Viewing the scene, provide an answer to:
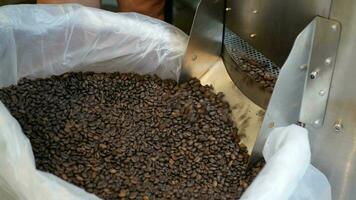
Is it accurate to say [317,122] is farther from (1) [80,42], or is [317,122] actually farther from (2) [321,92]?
(1) [80,42]

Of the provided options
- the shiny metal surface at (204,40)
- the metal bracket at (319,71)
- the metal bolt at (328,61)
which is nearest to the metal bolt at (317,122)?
the metal bracket at (319,71)

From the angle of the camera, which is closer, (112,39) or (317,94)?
(317,94)

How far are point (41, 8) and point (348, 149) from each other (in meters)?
0.64

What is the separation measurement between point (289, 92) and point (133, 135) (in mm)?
289

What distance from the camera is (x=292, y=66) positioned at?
840mm

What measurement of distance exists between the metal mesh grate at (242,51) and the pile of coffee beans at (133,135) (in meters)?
0.09

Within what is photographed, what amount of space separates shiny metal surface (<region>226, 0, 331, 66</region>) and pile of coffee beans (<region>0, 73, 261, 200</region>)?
0.47 ft

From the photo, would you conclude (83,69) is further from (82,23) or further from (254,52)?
(254,52)

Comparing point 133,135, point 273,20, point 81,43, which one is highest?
point 273,20

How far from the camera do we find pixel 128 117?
100 centimetres

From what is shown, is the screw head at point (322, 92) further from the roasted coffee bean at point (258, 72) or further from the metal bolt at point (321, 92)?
the roasted coffee bean at point (258, 72)

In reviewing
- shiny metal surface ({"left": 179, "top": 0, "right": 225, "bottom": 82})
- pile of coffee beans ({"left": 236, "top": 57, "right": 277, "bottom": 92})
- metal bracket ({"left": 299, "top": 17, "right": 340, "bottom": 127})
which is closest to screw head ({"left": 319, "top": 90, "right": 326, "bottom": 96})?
metal bracket ({"left": 299, "top": 17, "right": 340, "bottom": 127})

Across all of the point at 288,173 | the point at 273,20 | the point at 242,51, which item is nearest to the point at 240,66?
the point at 242,51

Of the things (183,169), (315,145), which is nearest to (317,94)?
(315,145)
